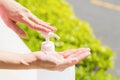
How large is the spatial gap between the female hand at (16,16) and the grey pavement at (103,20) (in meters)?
3.33

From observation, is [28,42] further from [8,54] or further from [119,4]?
[119,4]

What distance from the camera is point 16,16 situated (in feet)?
9.28

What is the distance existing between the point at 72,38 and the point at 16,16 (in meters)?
2.07

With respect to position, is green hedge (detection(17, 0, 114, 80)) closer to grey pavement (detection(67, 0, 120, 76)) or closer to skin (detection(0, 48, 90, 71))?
grey pavement (detection(67, 0, 120, 76))

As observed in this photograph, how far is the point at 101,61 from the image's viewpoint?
488 centimetres

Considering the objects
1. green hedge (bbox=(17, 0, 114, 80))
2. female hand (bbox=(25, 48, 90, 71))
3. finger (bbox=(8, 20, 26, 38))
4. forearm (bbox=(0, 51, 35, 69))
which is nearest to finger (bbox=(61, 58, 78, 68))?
female hand (bbox=(25, 48, 90, 71))

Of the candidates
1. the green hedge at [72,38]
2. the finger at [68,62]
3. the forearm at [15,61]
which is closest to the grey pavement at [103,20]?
the green hedge at [72,38]

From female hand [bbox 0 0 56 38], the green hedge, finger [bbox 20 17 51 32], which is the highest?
the green hedge

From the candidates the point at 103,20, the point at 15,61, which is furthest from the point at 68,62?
the point at 103,20

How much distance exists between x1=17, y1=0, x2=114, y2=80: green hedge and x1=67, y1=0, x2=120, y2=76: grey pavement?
3.32ft

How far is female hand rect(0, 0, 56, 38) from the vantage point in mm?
2748

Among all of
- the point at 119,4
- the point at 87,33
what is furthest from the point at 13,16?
the point at 119,4

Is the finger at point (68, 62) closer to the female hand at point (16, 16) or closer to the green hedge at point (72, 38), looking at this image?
the female hand at point (16, 16)

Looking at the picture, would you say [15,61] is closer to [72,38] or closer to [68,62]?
[68,62]
